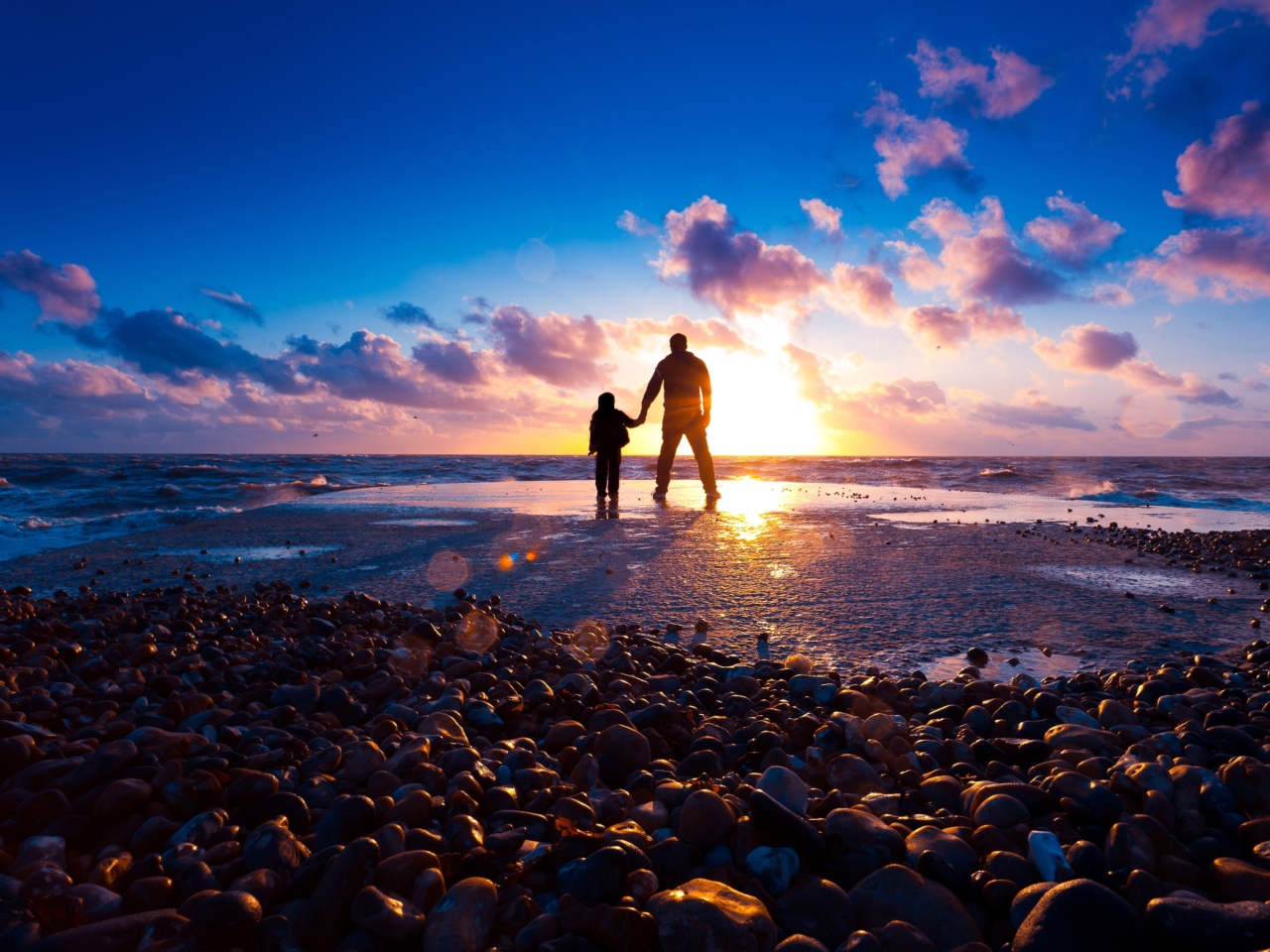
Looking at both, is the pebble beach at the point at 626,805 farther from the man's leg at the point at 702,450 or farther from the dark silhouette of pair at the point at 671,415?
the man's leg at the point at 702,450

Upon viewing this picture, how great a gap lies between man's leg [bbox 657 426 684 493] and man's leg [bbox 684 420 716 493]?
0.23m

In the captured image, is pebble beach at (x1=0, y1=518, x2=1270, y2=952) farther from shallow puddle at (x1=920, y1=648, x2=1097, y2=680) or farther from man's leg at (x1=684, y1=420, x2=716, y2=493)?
man's leg at (x1=684, y1=420, x2=716, y2=493)

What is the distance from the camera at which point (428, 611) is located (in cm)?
413

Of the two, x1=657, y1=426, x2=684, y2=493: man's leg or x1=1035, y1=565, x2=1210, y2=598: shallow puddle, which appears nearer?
x1=1035, y1=565, x2=1210, y2=598: shallow puddle

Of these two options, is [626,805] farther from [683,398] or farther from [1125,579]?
[683,398]

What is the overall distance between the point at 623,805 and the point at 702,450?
10516 mm

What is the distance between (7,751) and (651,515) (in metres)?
7.60

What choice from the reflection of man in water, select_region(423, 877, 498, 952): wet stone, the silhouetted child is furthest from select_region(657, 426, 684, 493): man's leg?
select_region(423, 877, 498, 952): wet stone

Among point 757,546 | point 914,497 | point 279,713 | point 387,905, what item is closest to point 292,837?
point 387,905

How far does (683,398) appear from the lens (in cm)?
1178

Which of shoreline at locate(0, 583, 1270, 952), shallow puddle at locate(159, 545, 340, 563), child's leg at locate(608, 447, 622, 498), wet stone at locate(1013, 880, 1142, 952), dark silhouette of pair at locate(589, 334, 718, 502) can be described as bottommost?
shoreline at locate(0, 583, 1270, 952)

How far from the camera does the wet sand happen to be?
11.8ft

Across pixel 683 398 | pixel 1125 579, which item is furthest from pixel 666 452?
pixel 1125 579

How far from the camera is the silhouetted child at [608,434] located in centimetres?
1140
